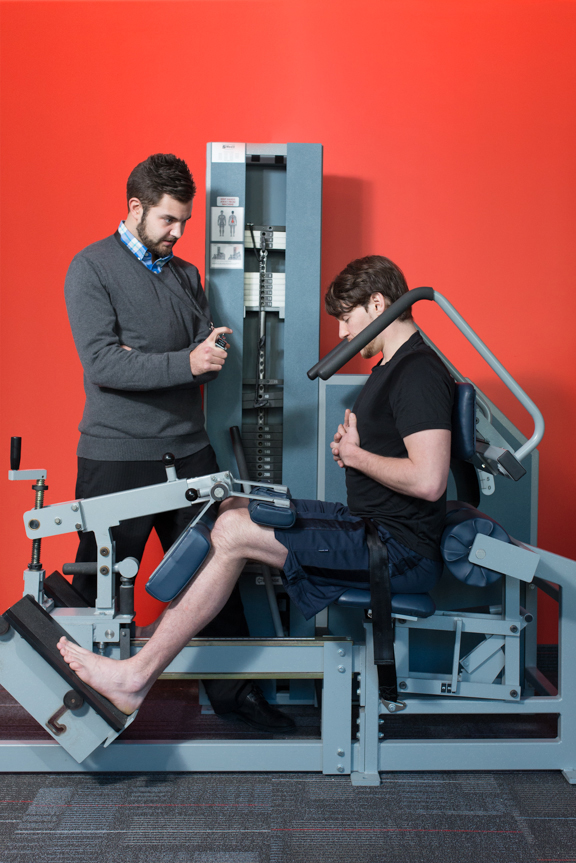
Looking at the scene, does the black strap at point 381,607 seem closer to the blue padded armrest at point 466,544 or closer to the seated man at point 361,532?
the seated man at point 361,532

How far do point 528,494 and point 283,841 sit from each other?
4.40 feet

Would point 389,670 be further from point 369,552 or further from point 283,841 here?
point 283,841

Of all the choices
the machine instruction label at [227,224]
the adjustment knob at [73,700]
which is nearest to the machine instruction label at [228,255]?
the machine instruction label at [227,224]

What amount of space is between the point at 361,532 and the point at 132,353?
0.85 m

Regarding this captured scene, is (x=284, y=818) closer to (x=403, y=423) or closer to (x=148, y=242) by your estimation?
(x=403, y=423)

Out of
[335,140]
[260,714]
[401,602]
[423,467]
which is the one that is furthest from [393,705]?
[335,140]

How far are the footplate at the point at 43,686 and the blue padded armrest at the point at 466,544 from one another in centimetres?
94

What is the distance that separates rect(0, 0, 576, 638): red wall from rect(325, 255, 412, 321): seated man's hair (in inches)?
36.3

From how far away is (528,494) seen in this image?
230cm

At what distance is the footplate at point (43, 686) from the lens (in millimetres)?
1723

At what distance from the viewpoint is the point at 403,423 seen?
5.49 ft

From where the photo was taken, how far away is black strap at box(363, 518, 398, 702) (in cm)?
172

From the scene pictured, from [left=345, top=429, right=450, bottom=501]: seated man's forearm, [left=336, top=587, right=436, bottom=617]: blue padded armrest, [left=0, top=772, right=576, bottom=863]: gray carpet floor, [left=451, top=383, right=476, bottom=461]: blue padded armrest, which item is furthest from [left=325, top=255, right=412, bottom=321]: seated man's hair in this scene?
[left=0, top=772, right=576, bottom=863]: gray carpet floor

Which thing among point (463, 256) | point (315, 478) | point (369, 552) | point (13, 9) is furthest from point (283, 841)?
point (13, 9)
